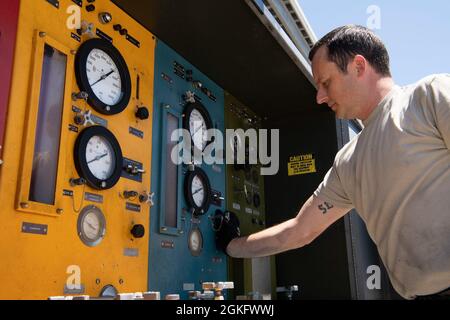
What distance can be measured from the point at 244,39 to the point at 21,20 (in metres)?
1.26

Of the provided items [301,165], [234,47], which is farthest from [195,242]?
[301,165]

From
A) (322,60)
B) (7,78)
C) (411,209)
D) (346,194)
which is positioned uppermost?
(322,60)

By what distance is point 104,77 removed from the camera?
6.83 feet

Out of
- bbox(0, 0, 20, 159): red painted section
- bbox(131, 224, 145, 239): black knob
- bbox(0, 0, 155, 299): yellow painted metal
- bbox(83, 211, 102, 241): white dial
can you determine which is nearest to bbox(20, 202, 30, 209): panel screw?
bbox(0, 0, 155, 299): yellow painted metal

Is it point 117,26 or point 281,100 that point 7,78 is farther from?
point 281,100

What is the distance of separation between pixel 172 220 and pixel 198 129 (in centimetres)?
66

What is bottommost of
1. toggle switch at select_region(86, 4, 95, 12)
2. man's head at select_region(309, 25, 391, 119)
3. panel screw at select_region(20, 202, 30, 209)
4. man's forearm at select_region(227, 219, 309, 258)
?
man's forearm at select_region(227, 219, 309, 258)

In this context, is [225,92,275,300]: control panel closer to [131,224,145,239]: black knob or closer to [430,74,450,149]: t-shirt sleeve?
[131,224,145,239]: black knob

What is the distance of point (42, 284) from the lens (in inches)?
62.9

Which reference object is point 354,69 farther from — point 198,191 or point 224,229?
point 224,229

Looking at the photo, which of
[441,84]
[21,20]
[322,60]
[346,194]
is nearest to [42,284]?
[21,20]

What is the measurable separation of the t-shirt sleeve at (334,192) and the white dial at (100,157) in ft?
3.13

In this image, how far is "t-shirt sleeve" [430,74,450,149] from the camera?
125 centimetres

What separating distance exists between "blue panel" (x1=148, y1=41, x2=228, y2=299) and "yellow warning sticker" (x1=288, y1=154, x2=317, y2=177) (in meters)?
0.91
